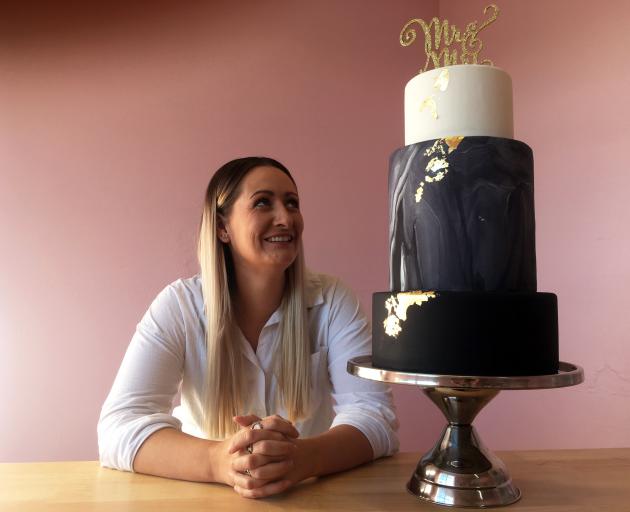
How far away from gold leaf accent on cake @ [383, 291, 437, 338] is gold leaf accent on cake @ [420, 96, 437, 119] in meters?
0.32

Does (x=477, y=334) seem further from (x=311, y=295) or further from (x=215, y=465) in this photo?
(x=311, y=295)

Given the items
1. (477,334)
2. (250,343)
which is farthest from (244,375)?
(477,334)

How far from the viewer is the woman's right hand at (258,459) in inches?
37.7

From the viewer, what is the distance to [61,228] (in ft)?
7.26

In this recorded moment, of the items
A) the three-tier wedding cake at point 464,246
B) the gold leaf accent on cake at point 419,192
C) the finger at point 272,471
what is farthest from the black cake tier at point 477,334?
the finger at point 272,471

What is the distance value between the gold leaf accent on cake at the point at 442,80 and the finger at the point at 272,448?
0.68 metres

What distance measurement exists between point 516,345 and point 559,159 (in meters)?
1.20

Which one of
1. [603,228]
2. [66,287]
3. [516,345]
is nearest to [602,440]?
[603,228]

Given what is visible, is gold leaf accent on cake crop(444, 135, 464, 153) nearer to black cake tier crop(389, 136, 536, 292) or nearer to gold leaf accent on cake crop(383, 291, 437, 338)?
black cake tier crop(389, 136, 536, 292)

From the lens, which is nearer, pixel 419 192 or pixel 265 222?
pixel 419 192

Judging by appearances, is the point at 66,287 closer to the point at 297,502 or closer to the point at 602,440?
the point at 297,502

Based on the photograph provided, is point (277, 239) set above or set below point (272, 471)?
above

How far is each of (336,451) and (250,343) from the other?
1.69 ft

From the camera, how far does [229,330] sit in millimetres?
1456
